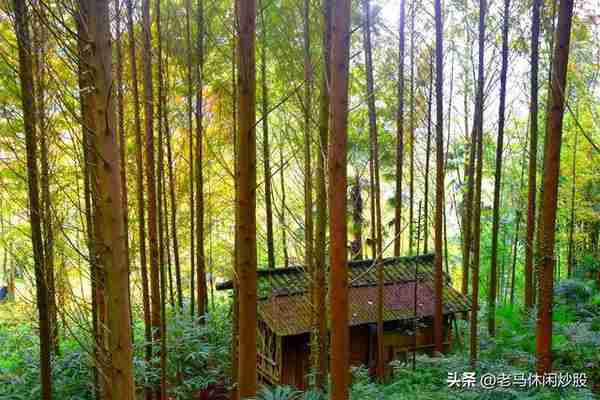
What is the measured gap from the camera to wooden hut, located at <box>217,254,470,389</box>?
31.4 ft

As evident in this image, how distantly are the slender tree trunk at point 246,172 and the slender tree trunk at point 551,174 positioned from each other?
3434 mm

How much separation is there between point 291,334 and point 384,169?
252 inches

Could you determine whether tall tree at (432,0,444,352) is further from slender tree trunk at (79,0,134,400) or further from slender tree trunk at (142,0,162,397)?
slender tree trunk at (79,0,134,400)

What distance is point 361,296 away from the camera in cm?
1050

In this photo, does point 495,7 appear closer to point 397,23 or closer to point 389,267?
point 397,23

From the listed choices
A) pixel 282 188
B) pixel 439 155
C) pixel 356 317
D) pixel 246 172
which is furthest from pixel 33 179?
pixel 356 317

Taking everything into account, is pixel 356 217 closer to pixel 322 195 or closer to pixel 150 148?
pixel 150 148

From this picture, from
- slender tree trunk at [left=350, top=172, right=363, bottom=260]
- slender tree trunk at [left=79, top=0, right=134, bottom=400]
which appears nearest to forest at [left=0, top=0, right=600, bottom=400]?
slender tree trunk at [left=79, top=0, right=134, bottom=400]

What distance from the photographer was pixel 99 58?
182 centimetres

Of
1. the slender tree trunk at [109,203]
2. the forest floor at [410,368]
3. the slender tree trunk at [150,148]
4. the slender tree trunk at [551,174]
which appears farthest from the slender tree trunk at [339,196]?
the slender tree trunk at [150,148]

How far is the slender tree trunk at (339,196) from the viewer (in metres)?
2.68

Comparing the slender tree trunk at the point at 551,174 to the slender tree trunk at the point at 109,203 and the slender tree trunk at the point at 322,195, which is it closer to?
the slender tree trunk at the point at 322,195

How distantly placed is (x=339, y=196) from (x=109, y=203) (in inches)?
53.4

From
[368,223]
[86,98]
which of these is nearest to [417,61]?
[368,223]
